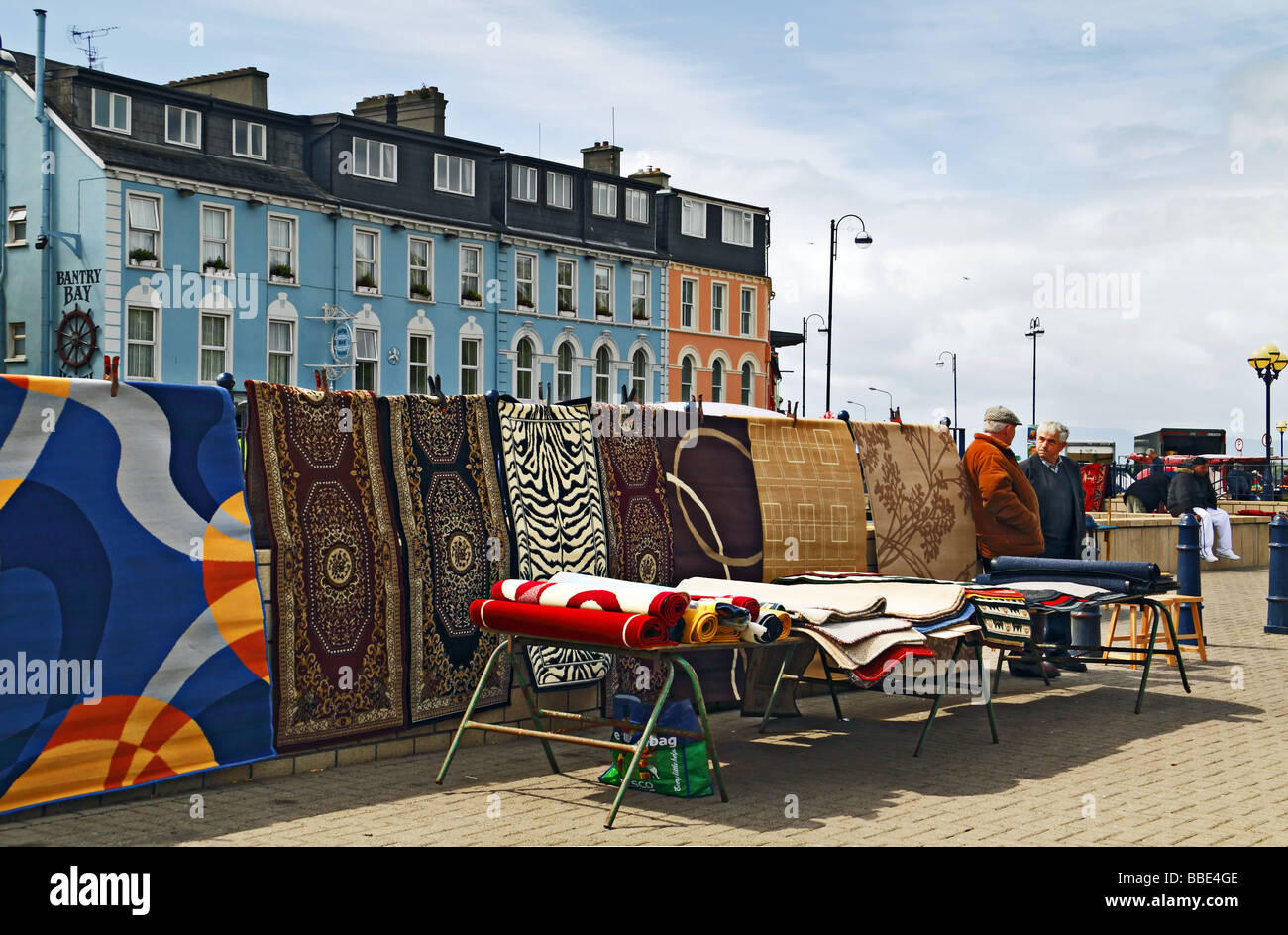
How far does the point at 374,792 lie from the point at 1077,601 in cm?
522

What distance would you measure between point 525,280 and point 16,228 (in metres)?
16.8

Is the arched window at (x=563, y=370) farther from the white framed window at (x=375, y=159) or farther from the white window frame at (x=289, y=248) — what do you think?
the white window frame at (x=289, y=248)

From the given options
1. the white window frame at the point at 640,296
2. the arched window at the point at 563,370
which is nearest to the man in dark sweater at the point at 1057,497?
the arched window at the point at 563,370

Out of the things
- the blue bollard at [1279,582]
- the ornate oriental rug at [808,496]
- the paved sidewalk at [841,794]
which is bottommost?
the paved sidewalk at [841,794]

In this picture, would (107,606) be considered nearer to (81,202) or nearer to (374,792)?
(374,792)

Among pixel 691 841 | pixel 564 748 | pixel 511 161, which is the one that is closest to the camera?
pixel 691 841

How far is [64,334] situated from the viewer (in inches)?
1421

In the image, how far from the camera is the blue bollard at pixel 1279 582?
1573 centimetres

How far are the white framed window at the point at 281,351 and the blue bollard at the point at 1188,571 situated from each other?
29.8 metres

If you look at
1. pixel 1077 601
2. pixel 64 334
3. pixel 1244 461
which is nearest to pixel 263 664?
pixel 1077 601

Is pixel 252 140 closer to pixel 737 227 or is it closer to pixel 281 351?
pixel 281 351

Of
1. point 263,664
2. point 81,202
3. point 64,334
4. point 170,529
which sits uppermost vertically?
point 81,202

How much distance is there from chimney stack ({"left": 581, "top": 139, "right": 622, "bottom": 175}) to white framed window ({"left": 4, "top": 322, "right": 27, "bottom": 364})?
79.1 ft

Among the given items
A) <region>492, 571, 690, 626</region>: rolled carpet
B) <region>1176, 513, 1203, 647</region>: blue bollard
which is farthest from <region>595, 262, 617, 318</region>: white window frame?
<region>492, 571, 690, 626</region>: rolled carpet
